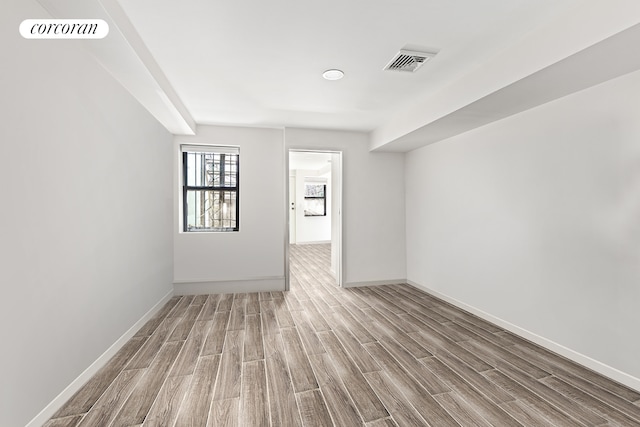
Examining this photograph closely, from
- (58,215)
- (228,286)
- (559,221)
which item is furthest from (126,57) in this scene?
(559,221)

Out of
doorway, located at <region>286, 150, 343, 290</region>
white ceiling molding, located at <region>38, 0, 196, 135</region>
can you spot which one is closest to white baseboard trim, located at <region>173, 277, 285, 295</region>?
white ceiling molding, located at <region>38, 0, 196, 135</region>

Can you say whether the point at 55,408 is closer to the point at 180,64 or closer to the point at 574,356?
the point at 180,64

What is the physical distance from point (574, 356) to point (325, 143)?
3.59 metres

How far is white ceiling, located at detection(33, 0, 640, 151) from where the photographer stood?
1597 mm

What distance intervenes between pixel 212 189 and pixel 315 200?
18.6 ft

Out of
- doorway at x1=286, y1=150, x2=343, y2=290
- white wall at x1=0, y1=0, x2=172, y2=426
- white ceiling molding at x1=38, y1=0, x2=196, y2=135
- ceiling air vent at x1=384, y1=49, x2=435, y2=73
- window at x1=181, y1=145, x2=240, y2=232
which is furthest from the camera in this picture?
doorway at x1=286, y1=150, x2=343, y2=290

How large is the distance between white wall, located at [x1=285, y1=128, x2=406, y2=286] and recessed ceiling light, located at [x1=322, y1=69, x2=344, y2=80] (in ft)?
5.44

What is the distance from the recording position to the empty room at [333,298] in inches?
59.3

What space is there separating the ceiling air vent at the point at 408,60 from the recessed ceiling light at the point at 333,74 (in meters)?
0.40

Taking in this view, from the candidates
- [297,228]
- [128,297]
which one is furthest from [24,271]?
[297,228]

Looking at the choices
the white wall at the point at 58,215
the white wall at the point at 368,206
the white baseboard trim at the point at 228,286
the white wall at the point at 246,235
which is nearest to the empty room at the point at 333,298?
the white wall at the point at 58,215

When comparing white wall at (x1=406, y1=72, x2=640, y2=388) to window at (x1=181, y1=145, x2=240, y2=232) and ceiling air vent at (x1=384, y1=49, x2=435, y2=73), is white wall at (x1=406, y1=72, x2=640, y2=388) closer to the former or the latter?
ceiling air vent at (x1=384, y1=49, x2=435, y2=73)

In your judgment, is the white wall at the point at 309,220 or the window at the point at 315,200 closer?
the white wall at the point at 309,220

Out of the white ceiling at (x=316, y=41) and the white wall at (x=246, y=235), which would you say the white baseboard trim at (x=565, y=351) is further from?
the white wall at (x=246, y=235)
